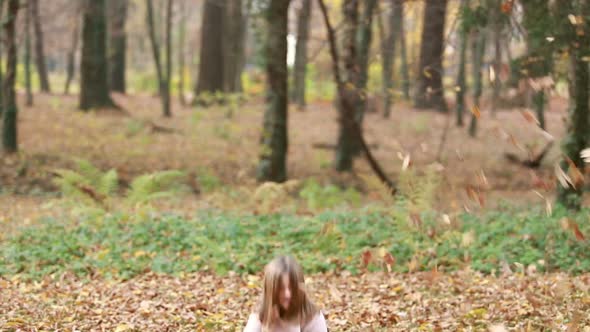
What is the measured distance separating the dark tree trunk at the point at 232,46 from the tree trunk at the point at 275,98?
10.2m

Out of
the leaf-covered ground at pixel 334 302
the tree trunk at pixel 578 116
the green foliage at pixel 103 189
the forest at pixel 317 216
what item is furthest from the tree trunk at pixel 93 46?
the tree trunk at pixel 578 116

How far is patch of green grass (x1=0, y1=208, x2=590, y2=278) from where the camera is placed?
7.96 meters

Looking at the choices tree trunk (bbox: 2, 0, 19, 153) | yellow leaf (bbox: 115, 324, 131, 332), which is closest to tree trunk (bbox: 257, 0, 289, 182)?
tree trunk (bbox: 2, 0, 19, 153)

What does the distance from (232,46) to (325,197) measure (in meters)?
11.9

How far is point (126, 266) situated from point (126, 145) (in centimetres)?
990

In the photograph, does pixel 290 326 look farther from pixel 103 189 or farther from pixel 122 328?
pixel 103 189

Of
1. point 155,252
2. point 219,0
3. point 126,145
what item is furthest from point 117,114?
point 155,252

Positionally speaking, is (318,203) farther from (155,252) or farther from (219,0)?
(219,0)

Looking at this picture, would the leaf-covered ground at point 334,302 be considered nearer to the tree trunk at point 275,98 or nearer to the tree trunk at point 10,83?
the tree trunk at point 275,98

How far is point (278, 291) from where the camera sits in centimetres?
425

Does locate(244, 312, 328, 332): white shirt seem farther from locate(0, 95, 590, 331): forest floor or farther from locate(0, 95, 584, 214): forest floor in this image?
locate(0, 95, 584, 214): forest floor

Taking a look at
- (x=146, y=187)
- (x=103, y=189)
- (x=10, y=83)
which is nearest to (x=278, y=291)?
(x=146, y=187)

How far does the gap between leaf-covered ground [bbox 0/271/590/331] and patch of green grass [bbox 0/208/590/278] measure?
0.31m

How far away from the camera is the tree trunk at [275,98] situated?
12.9 m
